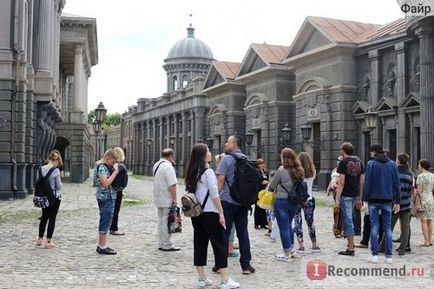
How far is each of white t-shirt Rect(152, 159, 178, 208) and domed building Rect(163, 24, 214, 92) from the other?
66798 millimetres

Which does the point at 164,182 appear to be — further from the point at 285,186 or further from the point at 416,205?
the point at 416,205

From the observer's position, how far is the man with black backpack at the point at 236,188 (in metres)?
7.89

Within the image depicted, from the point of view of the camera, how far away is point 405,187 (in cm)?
1016

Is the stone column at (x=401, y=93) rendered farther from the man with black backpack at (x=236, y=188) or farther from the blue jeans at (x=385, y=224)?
the man with black backpack at (x=236, y=188)

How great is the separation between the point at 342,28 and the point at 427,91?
30.1ft

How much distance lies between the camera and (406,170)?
33.7ft

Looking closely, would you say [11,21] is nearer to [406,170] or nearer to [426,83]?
[426,83]

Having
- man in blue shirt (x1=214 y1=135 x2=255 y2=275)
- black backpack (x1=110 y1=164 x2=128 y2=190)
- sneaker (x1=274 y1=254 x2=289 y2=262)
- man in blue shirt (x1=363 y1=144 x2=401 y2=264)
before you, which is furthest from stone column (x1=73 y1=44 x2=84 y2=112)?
man in blue shirt (x1=214 y1=135 x2=255 y2=275)

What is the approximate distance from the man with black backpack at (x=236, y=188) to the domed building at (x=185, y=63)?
226ft

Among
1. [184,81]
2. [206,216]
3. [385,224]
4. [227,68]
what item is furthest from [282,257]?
[184,81]

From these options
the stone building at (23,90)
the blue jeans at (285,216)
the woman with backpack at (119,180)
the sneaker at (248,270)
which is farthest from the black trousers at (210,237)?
the stone building at (23,90)

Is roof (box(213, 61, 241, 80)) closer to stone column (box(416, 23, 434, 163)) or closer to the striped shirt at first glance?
stone column (box(416, 23, 434, 163))

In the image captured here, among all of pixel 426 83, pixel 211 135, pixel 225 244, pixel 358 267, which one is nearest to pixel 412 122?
pixel 426 83

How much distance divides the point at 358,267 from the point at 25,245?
233 inches
